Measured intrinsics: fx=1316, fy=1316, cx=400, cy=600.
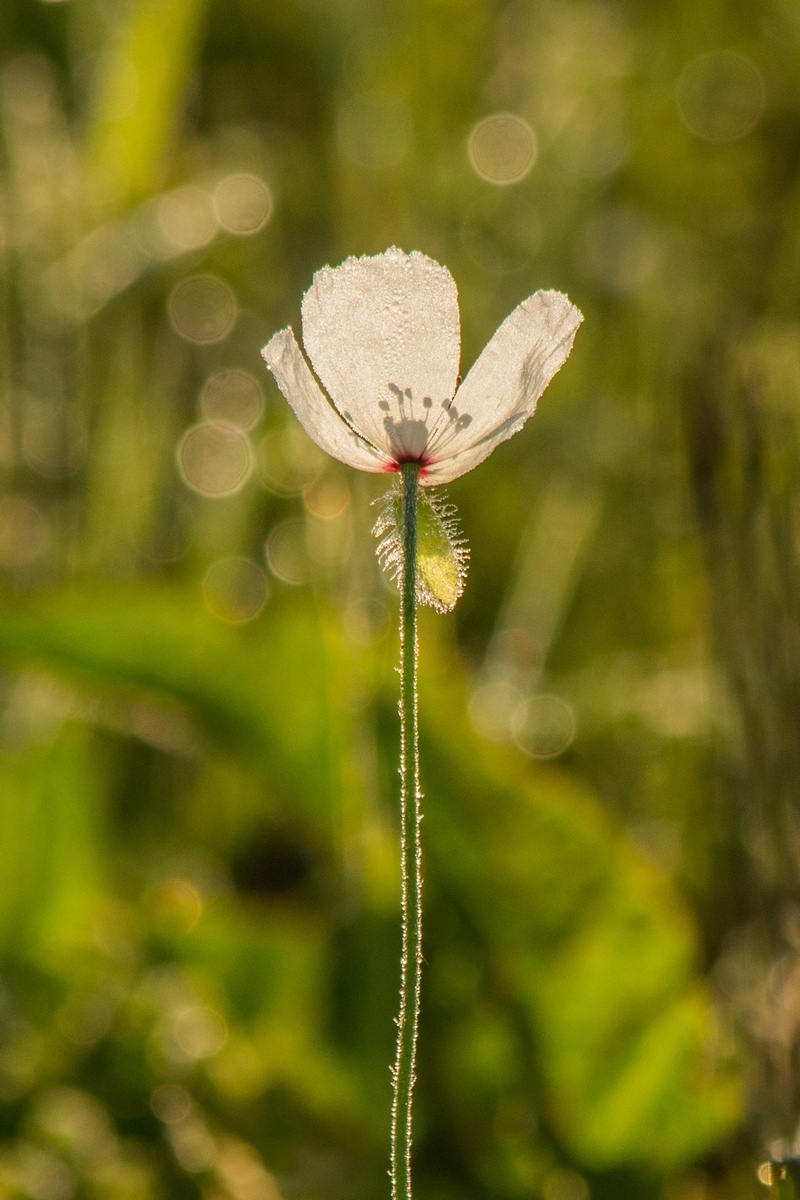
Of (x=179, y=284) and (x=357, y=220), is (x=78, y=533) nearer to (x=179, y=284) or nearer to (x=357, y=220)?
(x=179, y=284)

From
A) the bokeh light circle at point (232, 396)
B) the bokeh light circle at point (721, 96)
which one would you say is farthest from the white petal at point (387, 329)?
the bokeh light circle at point (721, 96)

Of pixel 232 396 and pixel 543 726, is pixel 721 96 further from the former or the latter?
pixel 543 726

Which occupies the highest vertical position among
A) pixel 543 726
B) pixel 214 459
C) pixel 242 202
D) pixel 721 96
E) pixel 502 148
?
pixel 721 96

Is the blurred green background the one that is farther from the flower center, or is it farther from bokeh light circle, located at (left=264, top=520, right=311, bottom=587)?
the flower center

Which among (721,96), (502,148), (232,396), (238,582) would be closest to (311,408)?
(238,582)

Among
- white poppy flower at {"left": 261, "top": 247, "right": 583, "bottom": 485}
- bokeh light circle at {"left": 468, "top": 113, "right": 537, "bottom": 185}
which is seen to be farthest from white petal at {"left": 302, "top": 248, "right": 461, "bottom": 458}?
bokeh light circle at {"left": 468, "top": 113, "right": 537, "bottom": 185}
